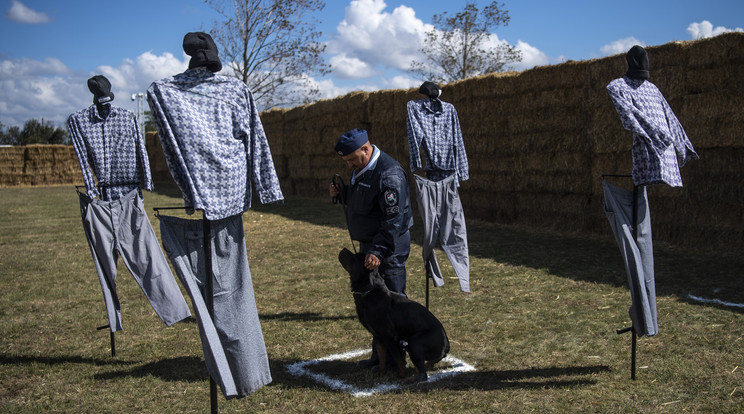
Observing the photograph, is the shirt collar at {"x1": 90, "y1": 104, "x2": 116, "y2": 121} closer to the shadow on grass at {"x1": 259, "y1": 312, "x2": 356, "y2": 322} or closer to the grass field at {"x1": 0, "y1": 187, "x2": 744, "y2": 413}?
the grass field at {"x1": 0, "y1": 187, "x2": 744, "y2": 413}

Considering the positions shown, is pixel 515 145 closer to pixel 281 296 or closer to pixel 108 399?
pixel 281 296

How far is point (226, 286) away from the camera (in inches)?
146

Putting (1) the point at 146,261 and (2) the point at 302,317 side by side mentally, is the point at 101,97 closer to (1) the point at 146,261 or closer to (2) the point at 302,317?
(1) the point at 146,261

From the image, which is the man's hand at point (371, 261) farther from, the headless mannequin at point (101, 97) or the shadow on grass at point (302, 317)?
the headless mannequin at point (101, 97)

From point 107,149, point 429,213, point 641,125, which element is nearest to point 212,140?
point 107,149

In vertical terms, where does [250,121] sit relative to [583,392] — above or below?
above

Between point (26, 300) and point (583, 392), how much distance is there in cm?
661

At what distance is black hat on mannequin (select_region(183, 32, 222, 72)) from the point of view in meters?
3.56

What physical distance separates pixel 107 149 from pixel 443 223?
135 inches

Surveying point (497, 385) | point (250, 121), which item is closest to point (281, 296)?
point (497, 385)

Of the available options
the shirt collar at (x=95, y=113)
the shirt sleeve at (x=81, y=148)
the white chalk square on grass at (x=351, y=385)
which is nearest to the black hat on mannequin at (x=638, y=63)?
the white chalk square on grass at (x=351, y=385)

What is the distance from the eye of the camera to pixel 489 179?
1312 cm

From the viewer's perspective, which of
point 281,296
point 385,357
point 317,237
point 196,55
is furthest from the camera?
point 317,237

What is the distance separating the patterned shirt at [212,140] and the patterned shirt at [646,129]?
2526 millimetres
